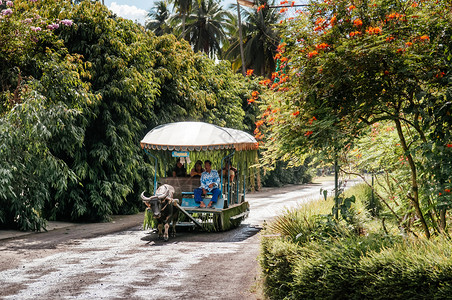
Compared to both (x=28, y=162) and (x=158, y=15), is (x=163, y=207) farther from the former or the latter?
(x=158, y=15)

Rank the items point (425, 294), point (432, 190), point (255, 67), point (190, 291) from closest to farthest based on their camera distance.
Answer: point (425, 294), point (432, 190), point (190, 291), point (255, 67)

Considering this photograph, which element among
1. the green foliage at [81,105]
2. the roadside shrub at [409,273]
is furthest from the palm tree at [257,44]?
the roadside shrub at [409,273]

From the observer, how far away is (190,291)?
7.23 m

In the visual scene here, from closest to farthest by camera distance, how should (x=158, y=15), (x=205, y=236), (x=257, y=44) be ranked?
(x=205, y=236)
(x=257, y=44)
(x=158, y=15)

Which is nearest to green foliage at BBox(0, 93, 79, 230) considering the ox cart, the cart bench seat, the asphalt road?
the asphalt road

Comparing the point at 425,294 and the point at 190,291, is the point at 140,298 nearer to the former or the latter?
the point at 190,291

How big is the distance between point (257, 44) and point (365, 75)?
37.7 metres

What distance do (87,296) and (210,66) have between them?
22.9 metres

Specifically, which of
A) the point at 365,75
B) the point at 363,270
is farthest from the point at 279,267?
the point at 365,75

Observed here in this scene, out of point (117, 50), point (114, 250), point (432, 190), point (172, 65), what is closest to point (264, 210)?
→ point (172, 65)

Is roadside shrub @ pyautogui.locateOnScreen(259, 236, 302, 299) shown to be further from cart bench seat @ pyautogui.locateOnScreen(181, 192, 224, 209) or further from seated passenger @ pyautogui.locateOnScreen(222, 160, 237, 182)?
seated passenger @ pyautogui.locateOnScreen(222, 160, 237, 182)

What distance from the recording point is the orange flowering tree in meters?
5.79

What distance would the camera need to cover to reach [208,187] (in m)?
13.9

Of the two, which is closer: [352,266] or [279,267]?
[352,266]
